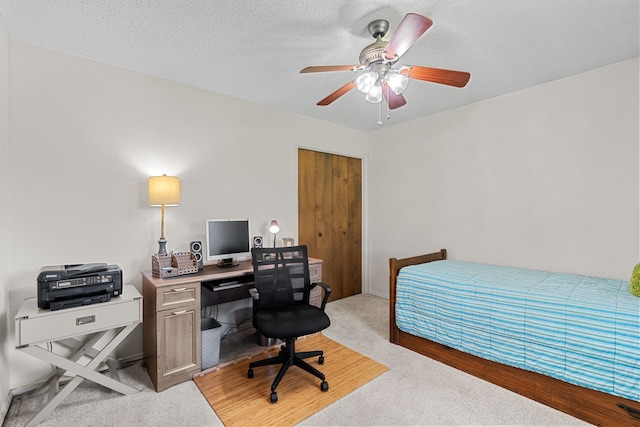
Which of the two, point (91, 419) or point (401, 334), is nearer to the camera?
point (91, 419)

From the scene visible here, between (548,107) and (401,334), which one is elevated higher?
(548,107)

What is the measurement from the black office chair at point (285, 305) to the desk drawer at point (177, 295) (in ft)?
1.52

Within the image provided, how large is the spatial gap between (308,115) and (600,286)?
3.27 metres

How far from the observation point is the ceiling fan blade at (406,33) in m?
1.35

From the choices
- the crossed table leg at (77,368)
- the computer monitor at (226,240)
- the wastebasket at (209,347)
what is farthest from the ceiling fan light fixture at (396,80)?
the crossed table leg at (77,368)

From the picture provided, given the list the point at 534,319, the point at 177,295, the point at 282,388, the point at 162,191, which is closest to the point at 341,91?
the point at 162,191

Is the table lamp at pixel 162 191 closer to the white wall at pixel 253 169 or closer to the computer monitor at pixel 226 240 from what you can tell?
the white wall at pixel 253 169

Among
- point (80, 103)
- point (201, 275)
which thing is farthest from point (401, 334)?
point (80, 103)

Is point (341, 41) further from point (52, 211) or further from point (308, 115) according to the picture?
point (52, 211)

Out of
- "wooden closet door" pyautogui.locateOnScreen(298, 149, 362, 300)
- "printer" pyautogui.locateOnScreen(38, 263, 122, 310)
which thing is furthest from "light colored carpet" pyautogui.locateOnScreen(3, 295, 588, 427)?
"wooden closet door" pyautogui.locateOnScreen(298, 149, 362, 300)

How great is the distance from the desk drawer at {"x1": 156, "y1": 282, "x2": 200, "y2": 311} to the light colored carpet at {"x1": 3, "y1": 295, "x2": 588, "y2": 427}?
59 cm

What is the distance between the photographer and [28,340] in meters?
1.73

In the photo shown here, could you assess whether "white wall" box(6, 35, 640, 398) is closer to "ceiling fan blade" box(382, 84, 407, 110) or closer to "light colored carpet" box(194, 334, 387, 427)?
"light colored carpet" box(194, 334, 387, 427)

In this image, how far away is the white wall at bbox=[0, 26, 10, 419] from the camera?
191 cm
